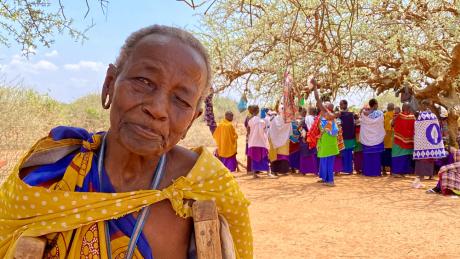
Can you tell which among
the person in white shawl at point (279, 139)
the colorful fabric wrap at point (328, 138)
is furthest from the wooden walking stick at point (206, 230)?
the person in white shawl at point (279, 139)

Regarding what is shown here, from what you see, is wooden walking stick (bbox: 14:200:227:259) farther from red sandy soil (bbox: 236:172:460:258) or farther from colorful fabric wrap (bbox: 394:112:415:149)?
colorful fabric wrap (bbox: 394:112:415:149)

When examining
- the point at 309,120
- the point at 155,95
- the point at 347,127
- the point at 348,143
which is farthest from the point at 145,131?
the point at 348,143

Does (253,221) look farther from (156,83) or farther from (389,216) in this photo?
(156,83)

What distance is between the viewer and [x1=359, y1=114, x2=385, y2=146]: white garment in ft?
35.4

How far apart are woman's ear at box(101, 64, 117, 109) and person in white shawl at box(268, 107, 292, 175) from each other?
9.68 meters

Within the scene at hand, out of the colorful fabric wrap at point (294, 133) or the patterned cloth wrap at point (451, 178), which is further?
the colorful fabric wrap at point (294, 133)

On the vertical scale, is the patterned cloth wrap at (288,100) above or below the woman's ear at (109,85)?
above

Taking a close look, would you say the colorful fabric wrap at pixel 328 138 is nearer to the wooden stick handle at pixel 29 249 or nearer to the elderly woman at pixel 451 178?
the elderly woman at pixel 451 178

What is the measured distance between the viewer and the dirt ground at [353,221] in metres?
5.31

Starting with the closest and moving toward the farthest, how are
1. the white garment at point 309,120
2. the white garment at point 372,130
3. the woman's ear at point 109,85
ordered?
the woman's ear at point 109,85, the white garment at point 372,130, the white garment at point 309,120

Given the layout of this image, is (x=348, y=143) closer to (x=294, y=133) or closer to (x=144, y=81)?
(x=294, y=133)

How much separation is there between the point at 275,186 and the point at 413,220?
381 cm

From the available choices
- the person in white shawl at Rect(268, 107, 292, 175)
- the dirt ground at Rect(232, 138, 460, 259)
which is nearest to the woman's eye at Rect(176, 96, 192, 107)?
the dirt ground at Rect(232, 138, 460, 259)

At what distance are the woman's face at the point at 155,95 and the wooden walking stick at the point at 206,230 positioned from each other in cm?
22
